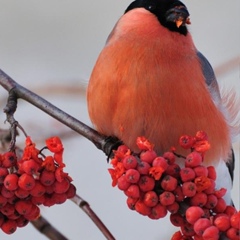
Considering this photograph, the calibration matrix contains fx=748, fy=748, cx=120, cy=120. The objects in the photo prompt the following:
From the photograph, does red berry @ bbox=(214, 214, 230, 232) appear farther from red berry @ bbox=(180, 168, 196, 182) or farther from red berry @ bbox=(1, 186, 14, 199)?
red berry @ bbox=(1, 186, 14, 199)

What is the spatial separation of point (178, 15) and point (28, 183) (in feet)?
2.11

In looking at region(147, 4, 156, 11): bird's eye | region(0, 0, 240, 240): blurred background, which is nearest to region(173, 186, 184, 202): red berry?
region(147, 4, 156, 11): bird's eye

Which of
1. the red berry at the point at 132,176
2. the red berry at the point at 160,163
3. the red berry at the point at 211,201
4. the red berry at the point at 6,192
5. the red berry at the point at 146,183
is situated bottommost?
the red berry at the point at 6,192

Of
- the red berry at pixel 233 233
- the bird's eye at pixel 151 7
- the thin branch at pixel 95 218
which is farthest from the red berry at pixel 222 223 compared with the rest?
the bird's eye at pixel 151 7

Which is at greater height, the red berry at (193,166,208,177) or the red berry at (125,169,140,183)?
the red berry at (193,166,208,177)

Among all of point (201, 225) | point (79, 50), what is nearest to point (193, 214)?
point (201, 225)

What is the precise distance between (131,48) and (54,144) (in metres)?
0.48

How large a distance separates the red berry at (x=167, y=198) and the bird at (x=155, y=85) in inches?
14.3

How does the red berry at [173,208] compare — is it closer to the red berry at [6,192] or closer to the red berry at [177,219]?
the red berry at [177,219]

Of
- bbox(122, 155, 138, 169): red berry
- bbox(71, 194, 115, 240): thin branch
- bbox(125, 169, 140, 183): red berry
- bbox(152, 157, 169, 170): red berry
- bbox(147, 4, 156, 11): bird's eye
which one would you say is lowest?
bbox(71, 194, 115, 240): thin branch

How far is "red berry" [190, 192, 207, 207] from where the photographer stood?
1.49 metres

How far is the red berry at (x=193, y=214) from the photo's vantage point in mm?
1441

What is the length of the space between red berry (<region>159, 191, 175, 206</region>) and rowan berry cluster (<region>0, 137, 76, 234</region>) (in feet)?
0.63

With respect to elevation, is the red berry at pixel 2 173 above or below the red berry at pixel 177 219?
above
